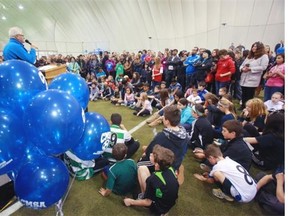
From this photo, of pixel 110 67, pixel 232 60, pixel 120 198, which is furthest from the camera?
pixel 110 67

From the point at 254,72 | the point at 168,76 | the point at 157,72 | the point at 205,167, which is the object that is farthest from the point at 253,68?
the point at 157,72

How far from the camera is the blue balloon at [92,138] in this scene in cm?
209

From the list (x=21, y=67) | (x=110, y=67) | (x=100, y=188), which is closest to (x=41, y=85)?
(x=21, y=67)

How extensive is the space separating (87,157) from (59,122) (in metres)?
0.70

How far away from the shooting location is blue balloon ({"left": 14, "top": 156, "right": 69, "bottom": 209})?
1.73m

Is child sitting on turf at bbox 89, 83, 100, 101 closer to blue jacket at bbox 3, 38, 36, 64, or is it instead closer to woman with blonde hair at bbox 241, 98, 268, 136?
blue jacket at bbox 3, 38, 36, 64

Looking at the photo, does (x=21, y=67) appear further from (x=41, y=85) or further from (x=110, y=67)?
(x=110, y=67)

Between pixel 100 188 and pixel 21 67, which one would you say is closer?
pixel 21 67

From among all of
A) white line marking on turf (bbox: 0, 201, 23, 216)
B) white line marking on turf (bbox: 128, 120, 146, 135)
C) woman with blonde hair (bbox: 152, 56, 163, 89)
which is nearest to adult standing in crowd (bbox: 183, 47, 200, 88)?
woman with blonde hair (bbox: 152, 56, 163, 89)

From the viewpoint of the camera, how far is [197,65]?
6559 mm

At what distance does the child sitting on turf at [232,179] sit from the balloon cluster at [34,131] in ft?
5.16

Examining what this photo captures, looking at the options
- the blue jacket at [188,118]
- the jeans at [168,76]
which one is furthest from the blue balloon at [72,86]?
Answer: the jeans at [168,76]

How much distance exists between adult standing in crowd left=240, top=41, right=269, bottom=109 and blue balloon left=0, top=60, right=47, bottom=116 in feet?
15.5

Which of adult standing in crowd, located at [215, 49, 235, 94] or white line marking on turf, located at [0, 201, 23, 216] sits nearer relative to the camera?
white line marking on turf, located at [0, 201, 23, 216]
